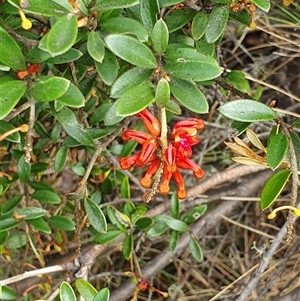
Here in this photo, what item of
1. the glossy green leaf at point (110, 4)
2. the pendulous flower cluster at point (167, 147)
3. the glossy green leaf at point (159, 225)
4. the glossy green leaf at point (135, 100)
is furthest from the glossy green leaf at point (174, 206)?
the glossy green leaf at point (110, 4)

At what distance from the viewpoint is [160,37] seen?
775 mm

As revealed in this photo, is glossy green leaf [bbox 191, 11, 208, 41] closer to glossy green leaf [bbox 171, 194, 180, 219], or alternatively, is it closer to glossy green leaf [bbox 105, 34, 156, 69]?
glossy green leaf [bbox 105, 34, 156, 69]

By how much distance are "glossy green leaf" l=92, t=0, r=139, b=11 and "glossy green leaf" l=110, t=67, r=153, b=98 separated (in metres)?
0.12

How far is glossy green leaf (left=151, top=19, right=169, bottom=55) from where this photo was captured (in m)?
0.76

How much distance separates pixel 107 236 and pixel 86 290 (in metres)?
0.22

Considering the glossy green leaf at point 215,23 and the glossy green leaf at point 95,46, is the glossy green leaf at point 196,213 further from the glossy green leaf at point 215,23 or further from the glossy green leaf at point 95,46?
the glossy green leaf at point 95,46

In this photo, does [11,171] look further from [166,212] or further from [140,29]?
[140,29]

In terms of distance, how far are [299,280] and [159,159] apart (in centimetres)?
83

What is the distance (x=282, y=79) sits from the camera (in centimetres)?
185

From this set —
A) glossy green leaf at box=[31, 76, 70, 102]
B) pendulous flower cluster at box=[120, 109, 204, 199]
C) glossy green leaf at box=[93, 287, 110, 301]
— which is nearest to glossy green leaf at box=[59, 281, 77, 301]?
glossy green leaf at box=[93, 287, 110, 301]

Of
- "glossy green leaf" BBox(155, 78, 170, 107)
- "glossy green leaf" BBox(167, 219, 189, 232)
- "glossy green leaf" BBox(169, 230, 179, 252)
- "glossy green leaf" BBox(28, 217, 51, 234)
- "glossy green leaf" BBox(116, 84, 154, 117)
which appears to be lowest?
"glossy green leaf" BBox(169, 230, 179, 252)

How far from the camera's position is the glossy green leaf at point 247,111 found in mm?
851

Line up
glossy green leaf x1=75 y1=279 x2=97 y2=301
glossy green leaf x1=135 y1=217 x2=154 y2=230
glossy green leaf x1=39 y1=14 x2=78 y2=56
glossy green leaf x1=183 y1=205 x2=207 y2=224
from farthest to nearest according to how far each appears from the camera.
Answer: glossy green leaf x1=183 y1=205 x2=207 y2=224 → glossy green leaf x1=135 y1=217 x2=154 y2=230 → glossy green leaf x1=75 y1=279 x2=97 y2=301 → glossy green leaf x1=39 y1=14 x2=78 y2=56

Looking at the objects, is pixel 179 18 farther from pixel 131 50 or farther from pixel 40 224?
pixel 40 224
